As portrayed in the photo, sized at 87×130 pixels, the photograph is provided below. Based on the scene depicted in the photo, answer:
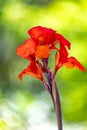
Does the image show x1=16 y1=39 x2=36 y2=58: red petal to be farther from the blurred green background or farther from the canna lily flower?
the blurred green background

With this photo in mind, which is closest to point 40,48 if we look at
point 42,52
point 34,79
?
point 42,52

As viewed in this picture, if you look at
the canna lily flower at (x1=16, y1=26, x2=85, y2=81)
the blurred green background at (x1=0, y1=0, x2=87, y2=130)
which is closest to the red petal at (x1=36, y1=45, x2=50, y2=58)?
the canna lily flower at (x1=16, y1=26, x2=85, y2=81)

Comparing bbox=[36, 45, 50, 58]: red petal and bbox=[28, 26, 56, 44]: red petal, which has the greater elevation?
bbox=[28, 26, 56, 44]: red petal

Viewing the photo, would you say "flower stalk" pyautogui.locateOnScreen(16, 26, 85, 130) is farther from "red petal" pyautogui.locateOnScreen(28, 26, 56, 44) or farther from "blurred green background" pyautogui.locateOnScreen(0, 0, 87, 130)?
"blurred green background" pyautogui.locateOnScreen(0, 0, 87, 130)

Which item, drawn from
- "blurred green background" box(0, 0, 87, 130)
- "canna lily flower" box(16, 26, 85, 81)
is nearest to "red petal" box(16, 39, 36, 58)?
"canna lily flower" box(16, 26, 85, 81)

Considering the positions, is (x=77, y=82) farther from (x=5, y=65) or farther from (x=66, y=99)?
(x=5, y=65)

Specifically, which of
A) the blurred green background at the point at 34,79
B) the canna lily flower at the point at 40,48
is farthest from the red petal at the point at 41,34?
the blurred green background at the point at 34,79

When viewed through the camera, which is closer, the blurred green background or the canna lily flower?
the canna lily flower

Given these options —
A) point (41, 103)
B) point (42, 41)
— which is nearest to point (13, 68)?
point (41, 103)

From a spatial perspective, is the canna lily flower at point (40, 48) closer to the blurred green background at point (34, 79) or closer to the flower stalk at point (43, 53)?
the flower stalk at point (43, 53)
